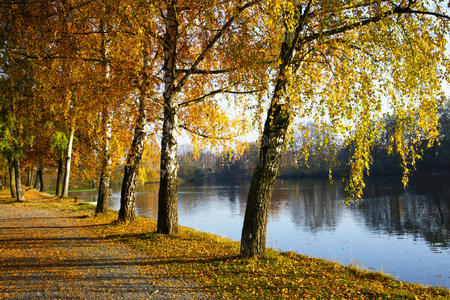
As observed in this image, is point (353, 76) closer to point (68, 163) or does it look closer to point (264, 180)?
point (264, 180)

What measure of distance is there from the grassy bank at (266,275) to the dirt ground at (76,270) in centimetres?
45

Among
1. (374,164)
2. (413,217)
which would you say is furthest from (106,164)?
(374,164)

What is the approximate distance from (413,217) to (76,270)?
1972 centimetres

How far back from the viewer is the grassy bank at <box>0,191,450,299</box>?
5.30 m

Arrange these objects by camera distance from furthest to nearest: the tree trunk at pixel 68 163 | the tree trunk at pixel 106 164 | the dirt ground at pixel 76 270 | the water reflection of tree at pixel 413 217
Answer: the tree trunk at pixel 68 163 < the water reflection of tree at pixel 413 217 < the tree trunk at pixel 106 164 < the dirt ground at pixel 76 270

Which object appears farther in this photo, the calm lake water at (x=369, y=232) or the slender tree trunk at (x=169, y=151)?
the calm lake water at (x=369, y=232)

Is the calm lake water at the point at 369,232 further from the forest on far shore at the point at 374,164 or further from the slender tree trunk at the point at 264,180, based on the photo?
the forest on far shore at the point at 374,164

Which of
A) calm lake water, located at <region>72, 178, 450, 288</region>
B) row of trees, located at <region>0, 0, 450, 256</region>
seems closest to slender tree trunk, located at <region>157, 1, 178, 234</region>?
row of trees, located at <region>0, 0, 450, 256</region>

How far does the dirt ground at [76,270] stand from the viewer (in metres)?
5.23

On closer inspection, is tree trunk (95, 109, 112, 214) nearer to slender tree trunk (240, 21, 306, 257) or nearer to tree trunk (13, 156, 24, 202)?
slender tree trunk (240, 21, 306, 257)

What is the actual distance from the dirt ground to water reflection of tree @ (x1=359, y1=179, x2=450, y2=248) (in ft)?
41.8

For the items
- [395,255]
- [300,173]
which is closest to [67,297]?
[395,255]

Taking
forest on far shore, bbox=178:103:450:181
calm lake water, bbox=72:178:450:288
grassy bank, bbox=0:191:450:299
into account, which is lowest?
calm lake water, bbox=72:178:450:288

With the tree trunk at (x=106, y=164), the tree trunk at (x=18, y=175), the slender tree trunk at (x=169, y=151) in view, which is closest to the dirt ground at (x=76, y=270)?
the slender tree trunk at (x=169, y=151)
